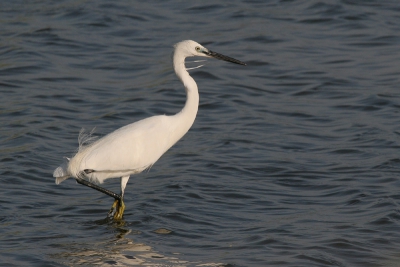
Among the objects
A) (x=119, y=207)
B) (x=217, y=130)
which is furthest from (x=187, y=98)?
(x=217, y=130)

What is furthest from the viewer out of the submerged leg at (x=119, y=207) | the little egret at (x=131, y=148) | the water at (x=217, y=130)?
the submerged leg at (x=119, y=207)

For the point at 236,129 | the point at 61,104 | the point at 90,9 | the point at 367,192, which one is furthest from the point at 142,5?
the point at 367,192

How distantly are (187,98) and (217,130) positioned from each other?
104 inches

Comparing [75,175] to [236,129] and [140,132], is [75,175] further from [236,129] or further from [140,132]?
[236,129]

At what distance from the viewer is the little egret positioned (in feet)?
25.4

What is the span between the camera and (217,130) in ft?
35.2

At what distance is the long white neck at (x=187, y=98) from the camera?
799cm

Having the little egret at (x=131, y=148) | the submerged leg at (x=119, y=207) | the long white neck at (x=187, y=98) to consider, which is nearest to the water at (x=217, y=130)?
the submerged leg at (x=119, y=207)

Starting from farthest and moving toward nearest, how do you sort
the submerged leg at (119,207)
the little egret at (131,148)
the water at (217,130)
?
the submerged leg at (119,207)
the little egret at (131,148)
the water at (217,130)

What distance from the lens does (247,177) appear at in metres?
9.17

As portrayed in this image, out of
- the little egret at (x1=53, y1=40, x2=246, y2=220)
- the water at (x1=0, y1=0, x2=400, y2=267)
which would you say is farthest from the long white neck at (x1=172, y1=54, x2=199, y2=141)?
the water at (x1=0, y1=0, x2=400, y2=267)

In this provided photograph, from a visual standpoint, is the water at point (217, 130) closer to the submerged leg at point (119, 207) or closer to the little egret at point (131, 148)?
the submerged leg at point (119, 207)

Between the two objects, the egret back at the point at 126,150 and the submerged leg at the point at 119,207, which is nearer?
the egret back at the point at 126,150

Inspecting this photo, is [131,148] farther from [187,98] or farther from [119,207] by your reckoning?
[187,98]
